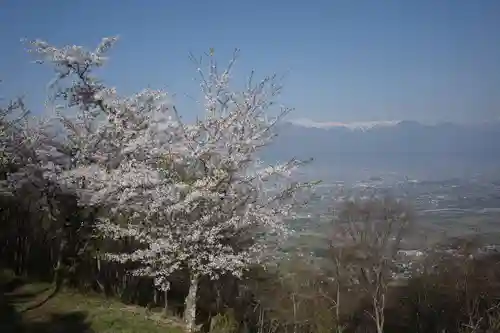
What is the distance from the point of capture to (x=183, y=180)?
12188mm

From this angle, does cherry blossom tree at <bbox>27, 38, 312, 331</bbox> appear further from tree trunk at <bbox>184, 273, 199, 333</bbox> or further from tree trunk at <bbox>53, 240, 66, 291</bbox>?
tree trunk at <bbox>53, 240, 66, 291</bbox>

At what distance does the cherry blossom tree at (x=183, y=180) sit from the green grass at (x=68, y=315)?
1226 millimetres

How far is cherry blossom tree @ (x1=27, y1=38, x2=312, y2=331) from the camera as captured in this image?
1170 cm

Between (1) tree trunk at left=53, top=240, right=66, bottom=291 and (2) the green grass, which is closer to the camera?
(2) the green grass

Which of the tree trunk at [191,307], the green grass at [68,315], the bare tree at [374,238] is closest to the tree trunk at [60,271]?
the green grass at [68,315]

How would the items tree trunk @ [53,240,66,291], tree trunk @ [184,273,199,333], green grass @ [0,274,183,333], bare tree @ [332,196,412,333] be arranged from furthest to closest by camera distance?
bare tree @ [332,196,412,333], tree trunk @ [53,240,66,291], tree trunk @ [184,273,199,333], green grass @ [0,274,183,333]

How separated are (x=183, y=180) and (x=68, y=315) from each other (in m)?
4.77

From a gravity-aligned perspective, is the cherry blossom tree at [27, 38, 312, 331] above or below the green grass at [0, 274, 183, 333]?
above

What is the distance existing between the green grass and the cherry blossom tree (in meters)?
1.23

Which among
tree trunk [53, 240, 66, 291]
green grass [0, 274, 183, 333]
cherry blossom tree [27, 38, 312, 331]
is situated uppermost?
cherry blossom tree [27, 38, 312, 331]

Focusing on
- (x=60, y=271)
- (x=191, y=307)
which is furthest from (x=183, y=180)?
(x=60, y=271)

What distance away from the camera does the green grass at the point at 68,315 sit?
11.2 metres

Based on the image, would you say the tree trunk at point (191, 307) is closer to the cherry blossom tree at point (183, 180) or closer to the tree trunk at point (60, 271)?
the cherry blossom tree at point (183, 180)

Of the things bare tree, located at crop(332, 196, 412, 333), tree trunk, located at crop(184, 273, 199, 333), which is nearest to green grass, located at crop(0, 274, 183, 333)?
tree trunk, located at crop(184, 273, 199, 333)
